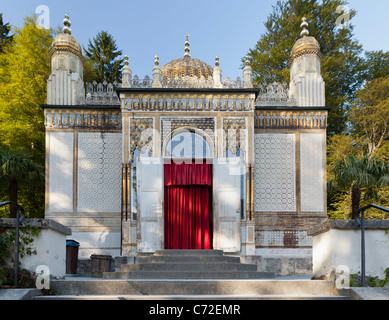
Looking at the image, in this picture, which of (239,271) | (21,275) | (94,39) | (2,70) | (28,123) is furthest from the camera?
(94,39)

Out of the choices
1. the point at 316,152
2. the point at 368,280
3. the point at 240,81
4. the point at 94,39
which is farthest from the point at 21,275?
the point at 94,39

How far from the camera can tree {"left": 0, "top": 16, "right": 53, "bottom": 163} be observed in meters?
21.1

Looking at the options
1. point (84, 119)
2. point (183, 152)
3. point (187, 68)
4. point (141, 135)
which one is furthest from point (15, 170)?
point (187, 68)

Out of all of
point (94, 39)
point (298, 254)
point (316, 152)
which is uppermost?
point (94, 39)

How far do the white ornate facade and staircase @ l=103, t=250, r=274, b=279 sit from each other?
2.78 m

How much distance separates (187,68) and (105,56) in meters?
16.1

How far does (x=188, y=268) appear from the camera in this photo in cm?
970

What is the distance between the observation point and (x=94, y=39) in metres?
32.0

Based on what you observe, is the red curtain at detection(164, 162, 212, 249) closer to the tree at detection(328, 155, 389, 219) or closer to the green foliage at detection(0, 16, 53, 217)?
the tree at detection(328, 155, 389, 219)

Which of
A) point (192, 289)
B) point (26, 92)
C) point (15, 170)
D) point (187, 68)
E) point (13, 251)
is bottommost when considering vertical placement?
point (192, 289)

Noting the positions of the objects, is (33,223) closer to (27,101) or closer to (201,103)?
(201,103)

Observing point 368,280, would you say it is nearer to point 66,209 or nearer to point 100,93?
point 66,209

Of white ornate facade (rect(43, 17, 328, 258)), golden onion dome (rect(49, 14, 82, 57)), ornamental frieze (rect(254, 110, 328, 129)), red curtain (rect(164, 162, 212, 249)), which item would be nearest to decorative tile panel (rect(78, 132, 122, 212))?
white ornate facade (rect(43, 17, 328, 258))

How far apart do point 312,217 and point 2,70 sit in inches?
657
